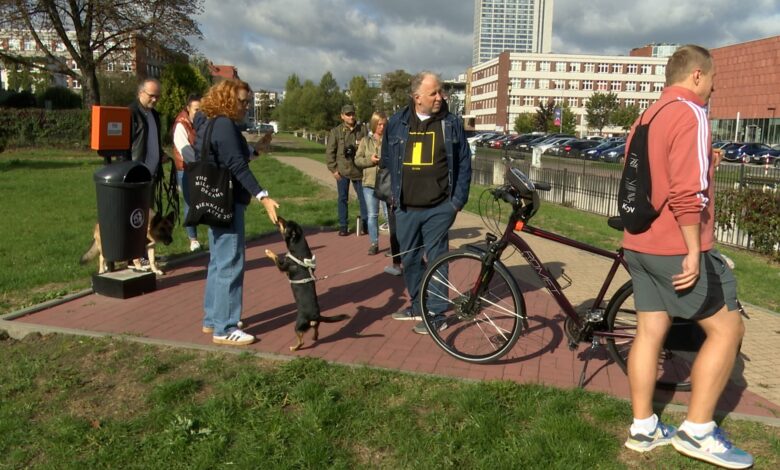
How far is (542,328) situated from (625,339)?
45.0 inches

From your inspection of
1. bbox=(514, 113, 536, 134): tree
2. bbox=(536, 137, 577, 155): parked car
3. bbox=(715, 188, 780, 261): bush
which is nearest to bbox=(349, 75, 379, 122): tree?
bbox=(514, 113, 536, 134): tree

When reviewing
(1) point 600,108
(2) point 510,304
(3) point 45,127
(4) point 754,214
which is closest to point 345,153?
(2) point 510,304

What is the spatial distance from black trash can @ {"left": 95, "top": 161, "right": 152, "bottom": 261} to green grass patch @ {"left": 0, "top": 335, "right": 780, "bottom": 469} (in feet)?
5.83

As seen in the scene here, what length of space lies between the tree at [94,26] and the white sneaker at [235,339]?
1245 inches

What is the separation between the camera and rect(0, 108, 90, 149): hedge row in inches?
1273

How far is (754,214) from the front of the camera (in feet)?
33.2

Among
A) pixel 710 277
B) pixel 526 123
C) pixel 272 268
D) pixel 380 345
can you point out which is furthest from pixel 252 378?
pixel 526 123

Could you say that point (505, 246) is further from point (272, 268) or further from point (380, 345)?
point (272, 268)

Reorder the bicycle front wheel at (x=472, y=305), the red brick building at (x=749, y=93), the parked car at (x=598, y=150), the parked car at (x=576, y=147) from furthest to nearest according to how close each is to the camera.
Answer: the red brick building at (x=749, y=93), the parked car at (x=576, y=147), the parked car at (x=598, y=150), the bicycle front wheel at (x=472, y=305)

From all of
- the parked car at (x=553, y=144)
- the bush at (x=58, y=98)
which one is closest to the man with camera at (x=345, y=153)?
the parked car at (x=553, y=144)

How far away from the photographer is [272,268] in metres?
7.23

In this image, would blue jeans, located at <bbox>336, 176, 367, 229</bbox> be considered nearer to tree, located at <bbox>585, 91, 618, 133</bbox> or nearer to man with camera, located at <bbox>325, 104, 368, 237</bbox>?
man with camera, located at <bbox>325, 104, 368, 237</bbox>

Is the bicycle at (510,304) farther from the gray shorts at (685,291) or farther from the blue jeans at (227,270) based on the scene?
the blue jeans at (227,270)

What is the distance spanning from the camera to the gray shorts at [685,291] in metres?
3.05
